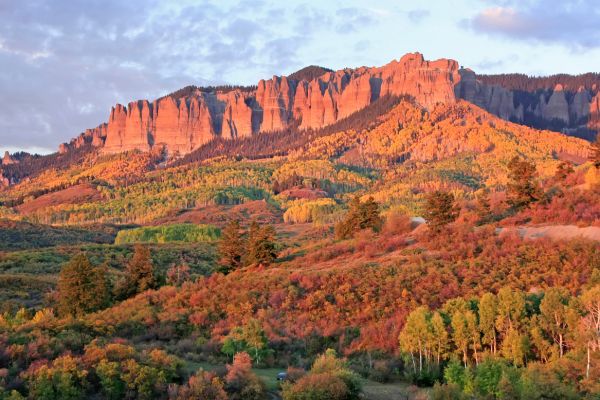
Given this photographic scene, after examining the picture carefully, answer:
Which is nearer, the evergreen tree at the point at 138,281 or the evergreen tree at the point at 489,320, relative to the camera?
the evergreen tree at the point at 489,320

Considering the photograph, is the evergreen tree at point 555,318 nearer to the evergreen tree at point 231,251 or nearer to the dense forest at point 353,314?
the dense forest at point 353,314

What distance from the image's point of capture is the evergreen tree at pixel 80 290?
135 ft

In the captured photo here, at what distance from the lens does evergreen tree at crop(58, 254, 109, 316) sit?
41219mm

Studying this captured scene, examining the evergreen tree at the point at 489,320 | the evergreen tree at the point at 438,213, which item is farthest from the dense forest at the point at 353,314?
the evergreen tree at the point at 438,213

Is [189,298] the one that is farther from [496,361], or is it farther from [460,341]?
[496,361]

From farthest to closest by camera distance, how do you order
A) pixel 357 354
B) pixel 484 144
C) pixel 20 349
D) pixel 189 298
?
pixel 484 144
pixel 189 298
pixel 357 354
pixel 20 349

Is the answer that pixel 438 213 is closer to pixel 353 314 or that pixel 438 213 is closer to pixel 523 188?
pixel 523 188

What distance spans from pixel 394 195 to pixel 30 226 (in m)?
76.8

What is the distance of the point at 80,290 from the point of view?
137ft

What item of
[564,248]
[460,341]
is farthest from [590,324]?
[564,248]

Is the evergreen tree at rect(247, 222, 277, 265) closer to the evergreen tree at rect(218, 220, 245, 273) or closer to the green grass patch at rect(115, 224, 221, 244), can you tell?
the evergreen tree at rect(218, 220, 245, 273)

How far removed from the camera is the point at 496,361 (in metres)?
25.0

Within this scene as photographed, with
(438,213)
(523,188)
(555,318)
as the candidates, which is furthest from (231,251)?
(555,318)

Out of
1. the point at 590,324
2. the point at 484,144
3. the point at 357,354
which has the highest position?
the point at 484,144
